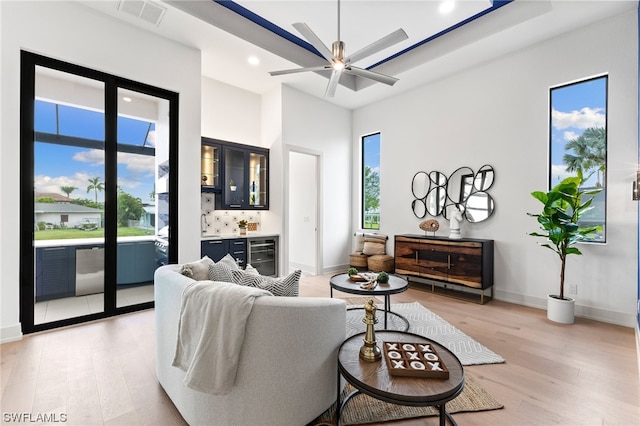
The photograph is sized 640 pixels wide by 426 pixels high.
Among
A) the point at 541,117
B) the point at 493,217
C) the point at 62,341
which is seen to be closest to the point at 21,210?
the point at 62,341

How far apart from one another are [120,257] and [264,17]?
356 cm

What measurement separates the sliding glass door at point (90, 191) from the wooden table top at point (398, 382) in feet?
10.6

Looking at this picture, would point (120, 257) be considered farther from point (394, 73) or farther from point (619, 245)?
point (619, 245)

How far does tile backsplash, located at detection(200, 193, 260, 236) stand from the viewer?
483 cm

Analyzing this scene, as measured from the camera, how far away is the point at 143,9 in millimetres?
3205

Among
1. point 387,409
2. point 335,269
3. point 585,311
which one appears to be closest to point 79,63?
point 387,409

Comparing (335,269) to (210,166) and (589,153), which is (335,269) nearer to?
(210,166)

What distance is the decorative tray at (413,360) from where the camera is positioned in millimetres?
1403

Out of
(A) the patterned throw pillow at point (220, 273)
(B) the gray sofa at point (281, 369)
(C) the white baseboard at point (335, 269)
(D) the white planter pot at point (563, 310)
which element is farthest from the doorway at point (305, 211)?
(B) the gray sofa at point (281, 369)

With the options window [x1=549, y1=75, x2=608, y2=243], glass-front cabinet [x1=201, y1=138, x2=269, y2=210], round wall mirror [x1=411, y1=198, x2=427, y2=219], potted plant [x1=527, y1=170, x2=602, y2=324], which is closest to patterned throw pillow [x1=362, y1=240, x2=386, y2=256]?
round wall mirror [x1=411, y1=198, x2=427, y2=219]

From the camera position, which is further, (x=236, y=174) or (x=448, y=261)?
(x=236, y=174)

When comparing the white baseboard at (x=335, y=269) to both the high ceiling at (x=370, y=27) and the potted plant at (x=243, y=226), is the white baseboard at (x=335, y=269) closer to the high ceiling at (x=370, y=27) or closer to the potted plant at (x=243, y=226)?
the potted plant at (x=243, y=226)

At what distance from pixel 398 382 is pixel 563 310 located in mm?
3143

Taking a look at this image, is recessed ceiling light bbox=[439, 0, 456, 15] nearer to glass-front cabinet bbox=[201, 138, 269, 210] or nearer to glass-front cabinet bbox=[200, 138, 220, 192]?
glass-front cabinet bbox=[201, 138, 269, 210]
